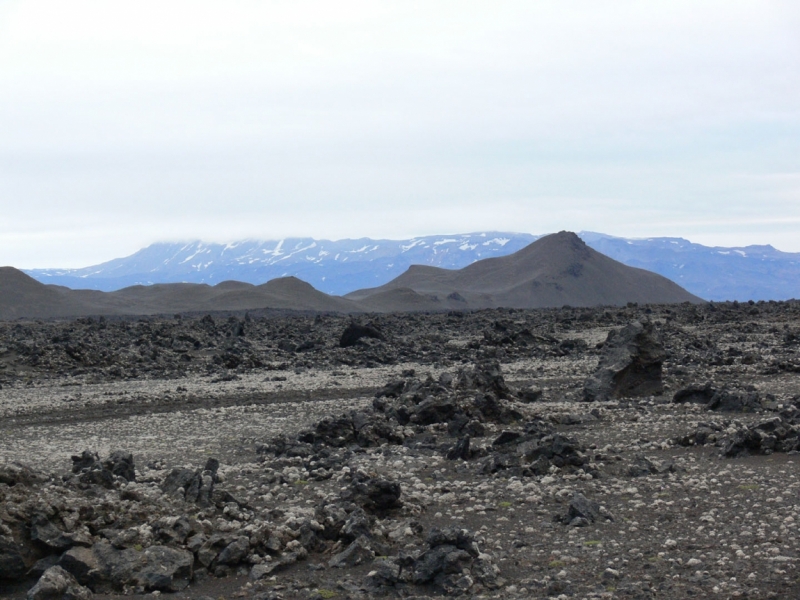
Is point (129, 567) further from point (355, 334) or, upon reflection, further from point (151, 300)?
point (151, 300)

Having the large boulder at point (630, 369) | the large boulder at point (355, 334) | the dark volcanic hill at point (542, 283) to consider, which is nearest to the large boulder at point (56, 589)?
the large boulder at point (630, 369)

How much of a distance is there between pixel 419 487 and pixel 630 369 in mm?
9990

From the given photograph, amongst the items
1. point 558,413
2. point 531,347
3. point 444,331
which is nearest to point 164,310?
point 444,331

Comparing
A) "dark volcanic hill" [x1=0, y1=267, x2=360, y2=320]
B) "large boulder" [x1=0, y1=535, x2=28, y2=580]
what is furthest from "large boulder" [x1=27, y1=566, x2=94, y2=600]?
"dark volcanic hill" [x1=0, y1=267, x2=360, y2=320]

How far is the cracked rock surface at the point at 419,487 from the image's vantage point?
8102 millimetres

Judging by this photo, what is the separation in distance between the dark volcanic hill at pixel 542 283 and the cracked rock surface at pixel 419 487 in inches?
4135

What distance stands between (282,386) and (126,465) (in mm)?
13382

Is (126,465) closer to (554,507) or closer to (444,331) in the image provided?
(554,507)

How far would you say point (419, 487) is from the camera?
1162 cm

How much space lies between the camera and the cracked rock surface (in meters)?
8.10

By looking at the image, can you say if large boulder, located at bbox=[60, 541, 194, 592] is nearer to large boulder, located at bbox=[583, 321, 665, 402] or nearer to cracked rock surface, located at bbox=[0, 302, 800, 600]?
cracked rock surface, located at bbox=[0, 302, 800, 600]

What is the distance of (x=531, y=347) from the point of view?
33875mm

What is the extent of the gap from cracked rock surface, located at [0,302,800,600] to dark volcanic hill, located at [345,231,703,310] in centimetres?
10504

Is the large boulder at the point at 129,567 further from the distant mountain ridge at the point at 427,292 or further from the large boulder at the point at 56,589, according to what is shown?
the distant mountain ridge at the point at 427,292
